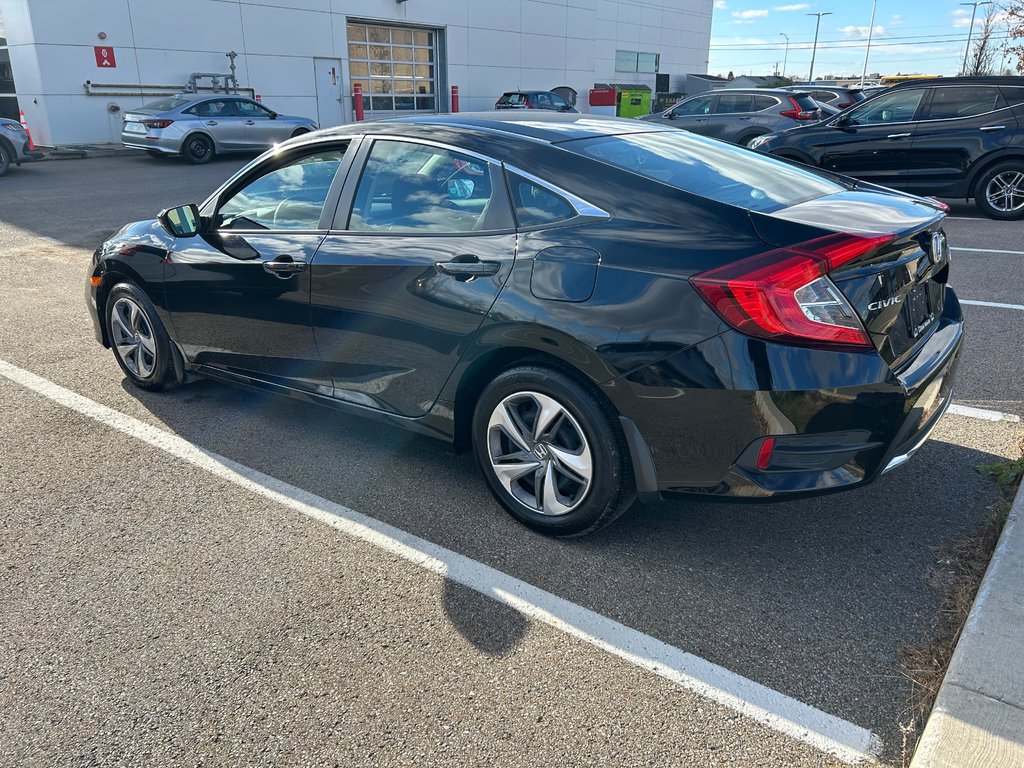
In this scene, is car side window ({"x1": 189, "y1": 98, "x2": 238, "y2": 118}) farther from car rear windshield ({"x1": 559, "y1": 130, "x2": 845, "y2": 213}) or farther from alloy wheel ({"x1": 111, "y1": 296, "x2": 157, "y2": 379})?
car rear windshield ({"x1": 559, "y1": 130, "x2": 845, "y2": 213})

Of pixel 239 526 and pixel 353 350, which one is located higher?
pixel 353 350

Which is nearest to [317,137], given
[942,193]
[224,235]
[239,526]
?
[224,235]

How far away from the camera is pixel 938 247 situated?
10.7 feet

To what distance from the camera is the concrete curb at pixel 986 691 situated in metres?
2.11

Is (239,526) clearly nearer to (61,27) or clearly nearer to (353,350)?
(353,350)

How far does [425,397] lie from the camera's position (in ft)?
11.6

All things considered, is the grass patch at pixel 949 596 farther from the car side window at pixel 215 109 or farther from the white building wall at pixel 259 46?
the white building wall at pixel 259 46

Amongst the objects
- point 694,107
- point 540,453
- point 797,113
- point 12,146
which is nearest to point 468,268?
point 540,453

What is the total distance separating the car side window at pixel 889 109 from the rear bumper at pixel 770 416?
31.0 feet

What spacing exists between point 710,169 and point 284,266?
2008 millimetres

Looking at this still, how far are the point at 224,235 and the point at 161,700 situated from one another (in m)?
2.52

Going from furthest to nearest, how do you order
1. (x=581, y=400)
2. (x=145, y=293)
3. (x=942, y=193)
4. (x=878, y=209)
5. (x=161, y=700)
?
(x=942, y=193)
(x=145, y=293)
(x=878, y=209)
(x=581, y=400)
(x=161, y=700)

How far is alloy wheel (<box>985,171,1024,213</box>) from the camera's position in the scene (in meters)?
10.3

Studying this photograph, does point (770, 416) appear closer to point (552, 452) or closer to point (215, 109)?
point (552, 452)
